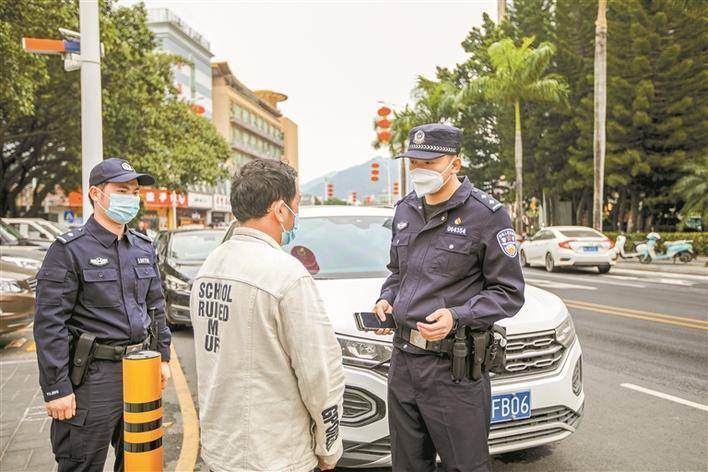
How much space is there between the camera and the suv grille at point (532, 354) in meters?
3.42

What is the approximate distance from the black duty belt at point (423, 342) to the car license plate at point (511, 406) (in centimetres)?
75

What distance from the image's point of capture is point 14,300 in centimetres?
758

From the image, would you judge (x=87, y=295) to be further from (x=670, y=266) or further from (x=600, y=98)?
(x=600, y=98)

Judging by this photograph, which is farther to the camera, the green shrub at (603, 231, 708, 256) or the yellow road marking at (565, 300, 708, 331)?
the green shrub at (603, 231, 708, 256)

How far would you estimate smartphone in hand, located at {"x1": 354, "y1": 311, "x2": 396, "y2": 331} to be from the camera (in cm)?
306

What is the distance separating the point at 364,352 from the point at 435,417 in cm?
70

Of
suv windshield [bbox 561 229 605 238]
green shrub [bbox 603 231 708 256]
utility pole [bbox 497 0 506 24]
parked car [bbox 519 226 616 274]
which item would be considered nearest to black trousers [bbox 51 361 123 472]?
parked car [bbox 519 226 616 274]

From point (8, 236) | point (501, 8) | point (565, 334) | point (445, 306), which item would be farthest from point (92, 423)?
point (501, 8)

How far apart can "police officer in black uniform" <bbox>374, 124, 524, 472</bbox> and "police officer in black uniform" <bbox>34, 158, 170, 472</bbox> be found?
1300 millimetres

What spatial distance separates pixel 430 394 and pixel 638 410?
326cm

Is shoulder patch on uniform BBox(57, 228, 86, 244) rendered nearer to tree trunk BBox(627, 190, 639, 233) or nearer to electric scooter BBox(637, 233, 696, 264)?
electric scooter BBox(637, 233, 696, 264)

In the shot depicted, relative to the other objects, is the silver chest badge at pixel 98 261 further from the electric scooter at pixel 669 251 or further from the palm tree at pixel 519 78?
the palm tree at pixel 519 78

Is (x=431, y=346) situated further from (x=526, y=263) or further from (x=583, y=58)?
(x=583, y=58)

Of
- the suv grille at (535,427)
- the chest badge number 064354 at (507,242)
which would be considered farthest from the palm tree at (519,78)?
the chest badge number 064354 at (507,242)
